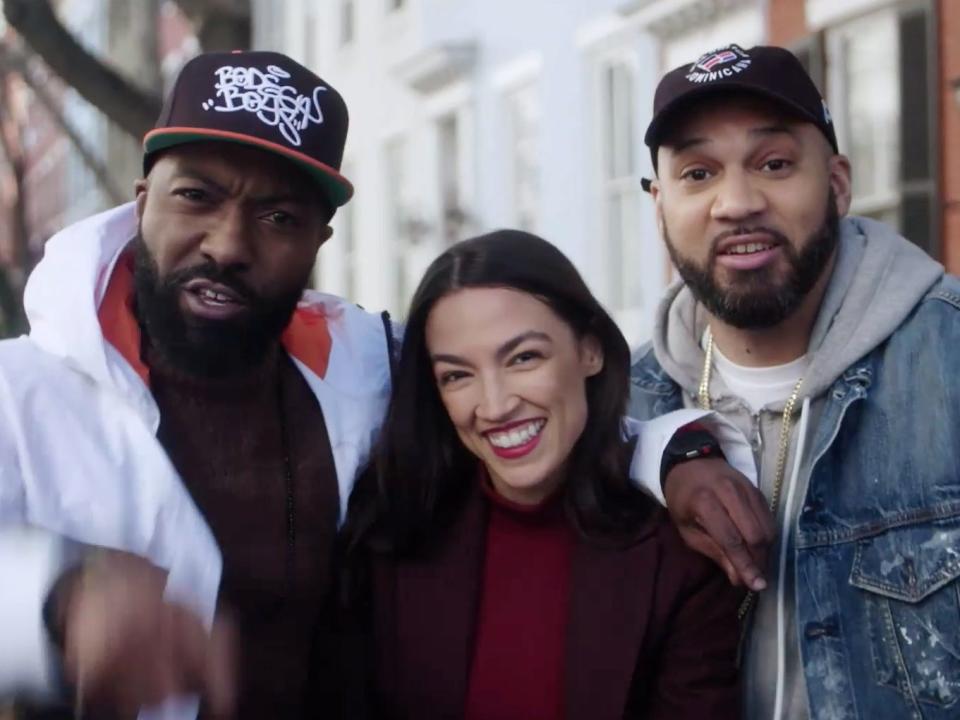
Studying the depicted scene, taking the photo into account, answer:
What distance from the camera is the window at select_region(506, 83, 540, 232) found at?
13.0 m

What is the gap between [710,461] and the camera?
3.02 metres

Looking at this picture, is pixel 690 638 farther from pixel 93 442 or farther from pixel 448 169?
pixel 448 169

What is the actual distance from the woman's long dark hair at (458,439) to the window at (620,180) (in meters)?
8.04

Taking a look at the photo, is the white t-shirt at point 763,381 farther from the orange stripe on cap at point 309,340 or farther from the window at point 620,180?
the window at point 620,180

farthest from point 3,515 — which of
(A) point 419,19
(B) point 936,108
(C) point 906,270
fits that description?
(A) point 419,19

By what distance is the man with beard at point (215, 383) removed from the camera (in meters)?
2.78

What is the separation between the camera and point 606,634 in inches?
118

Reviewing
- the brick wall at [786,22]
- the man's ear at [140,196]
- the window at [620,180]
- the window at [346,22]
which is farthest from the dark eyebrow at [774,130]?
the window at [346,22]

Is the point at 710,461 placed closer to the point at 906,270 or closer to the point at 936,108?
the point at 906,270

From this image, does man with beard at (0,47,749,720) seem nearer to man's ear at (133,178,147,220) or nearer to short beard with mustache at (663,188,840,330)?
man's ear at (133,178,147,220)

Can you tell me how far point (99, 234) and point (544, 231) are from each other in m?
9.60

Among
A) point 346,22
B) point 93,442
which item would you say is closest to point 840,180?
point 93,442

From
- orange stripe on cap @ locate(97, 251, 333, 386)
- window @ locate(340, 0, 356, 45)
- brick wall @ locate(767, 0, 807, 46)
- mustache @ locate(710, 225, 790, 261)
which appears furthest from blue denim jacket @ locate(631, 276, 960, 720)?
window @ locate(340, 0, 356, 45)

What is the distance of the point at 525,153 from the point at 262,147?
10.4m
